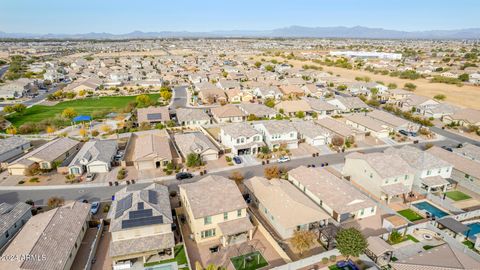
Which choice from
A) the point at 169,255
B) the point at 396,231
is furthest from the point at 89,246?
the point at 396,231

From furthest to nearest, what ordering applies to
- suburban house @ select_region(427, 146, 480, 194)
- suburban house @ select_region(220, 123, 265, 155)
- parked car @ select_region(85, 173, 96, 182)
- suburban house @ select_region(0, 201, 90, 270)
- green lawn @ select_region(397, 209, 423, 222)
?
suburban house @ select_region(220, 123, 265, 155)
parked car @ select_region(85, 173, 96, 182)
suburban house @ select_region(427, 146, 480, 194)
green lawn @ select_region(397, 209, 423, 222)
suburban house @ select_region(0, 201, 90, 270)

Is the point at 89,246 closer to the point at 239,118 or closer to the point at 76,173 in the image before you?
the point at 76,173

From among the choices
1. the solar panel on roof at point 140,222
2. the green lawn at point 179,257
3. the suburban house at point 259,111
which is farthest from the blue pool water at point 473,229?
the suburban house at point 259,111

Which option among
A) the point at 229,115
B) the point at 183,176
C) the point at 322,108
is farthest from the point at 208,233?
the point at 322,108

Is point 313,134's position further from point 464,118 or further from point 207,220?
point 464,118

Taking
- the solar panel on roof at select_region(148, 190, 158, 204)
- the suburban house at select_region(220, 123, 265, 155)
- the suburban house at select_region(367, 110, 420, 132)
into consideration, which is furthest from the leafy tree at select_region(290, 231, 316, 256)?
the suburban house at select_region(367, 110, 420, 132)

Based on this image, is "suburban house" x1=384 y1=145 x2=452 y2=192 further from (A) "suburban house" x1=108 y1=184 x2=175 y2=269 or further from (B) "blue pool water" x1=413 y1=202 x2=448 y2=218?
(A) "suburban house" x1=108 y1=184 x2=175 y2=269

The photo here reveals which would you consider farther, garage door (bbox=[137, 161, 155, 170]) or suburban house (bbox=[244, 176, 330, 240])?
garage door (bbox=[137, 161, 155, 170])

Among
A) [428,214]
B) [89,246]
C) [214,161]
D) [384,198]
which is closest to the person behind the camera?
[89,246]
